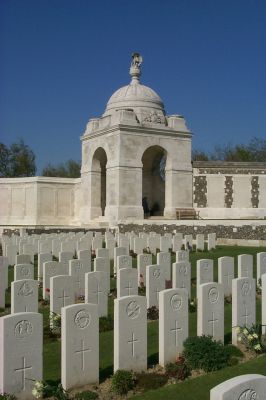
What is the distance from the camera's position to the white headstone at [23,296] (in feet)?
24.0

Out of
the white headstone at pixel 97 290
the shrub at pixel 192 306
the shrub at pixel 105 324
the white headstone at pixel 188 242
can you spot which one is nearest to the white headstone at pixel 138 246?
the white headstone at pixel 188 242

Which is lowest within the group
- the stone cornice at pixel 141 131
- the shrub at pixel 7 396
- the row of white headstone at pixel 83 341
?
the shrub at pixel 7 396

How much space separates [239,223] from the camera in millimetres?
23172

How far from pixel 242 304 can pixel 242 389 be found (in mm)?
4403

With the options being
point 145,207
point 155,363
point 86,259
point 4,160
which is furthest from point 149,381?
point 4,160

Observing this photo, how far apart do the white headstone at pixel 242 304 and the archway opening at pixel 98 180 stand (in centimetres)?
2630

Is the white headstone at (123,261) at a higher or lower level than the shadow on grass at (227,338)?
higher

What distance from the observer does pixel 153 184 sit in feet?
121

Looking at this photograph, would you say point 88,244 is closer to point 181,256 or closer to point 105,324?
point 181,256

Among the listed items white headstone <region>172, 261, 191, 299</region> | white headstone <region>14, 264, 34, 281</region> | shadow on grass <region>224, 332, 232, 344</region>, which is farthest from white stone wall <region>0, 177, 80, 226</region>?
shadow on grass <region>224, 332, 232, 344</region>

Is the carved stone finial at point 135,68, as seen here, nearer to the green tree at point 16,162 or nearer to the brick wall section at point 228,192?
the brick wall section at point 228,192

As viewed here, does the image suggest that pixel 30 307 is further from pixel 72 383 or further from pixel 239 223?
pixel 239 223

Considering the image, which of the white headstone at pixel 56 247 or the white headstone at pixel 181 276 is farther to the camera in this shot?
the white headstone at pixel 56 247

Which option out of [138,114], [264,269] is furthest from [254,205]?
[264,269]
